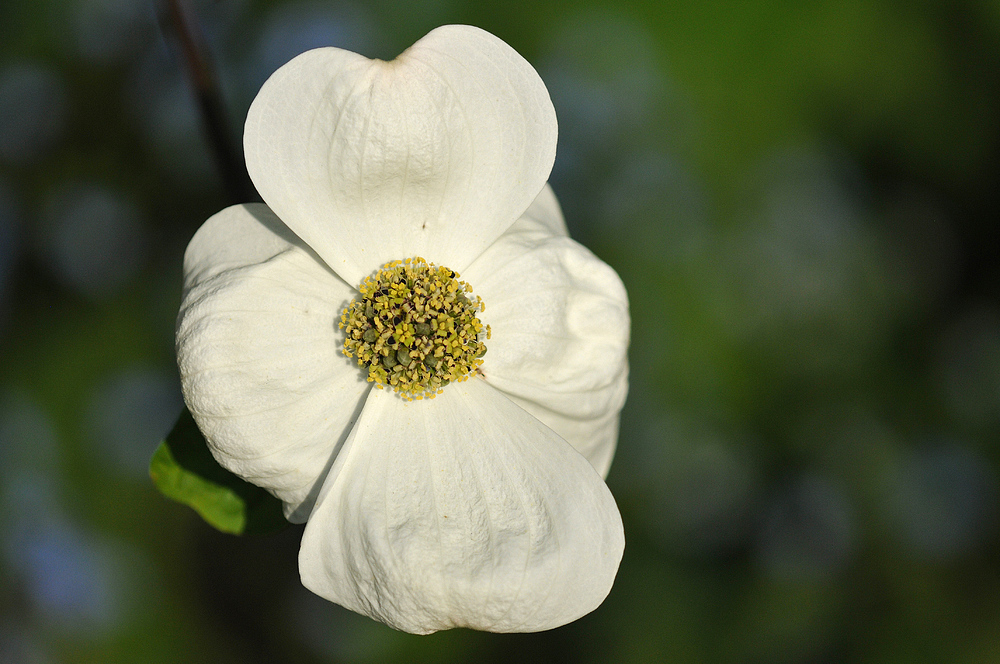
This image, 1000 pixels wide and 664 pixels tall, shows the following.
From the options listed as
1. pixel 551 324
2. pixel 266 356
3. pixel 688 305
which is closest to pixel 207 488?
pixel 266 356

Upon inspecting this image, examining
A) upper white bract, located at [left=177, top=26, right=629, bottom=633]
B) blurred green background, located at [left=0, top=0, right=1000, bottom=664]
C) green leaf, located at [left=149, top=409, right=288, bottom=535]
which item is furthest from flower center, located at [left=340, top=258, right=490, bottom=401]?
blurred green background, located at [left=0, top=0, right=1000, bottom=664]

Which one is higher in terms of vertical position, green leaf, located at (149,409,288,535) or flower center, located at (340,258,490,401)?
flower center, located at (340,258,490,401)

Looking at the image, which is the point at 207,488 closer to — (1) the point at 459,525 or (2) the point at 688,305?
(1) the point at 459,525

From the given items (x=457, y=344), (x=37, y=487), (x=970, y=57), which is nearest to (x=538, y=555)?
(x=457, y=344)

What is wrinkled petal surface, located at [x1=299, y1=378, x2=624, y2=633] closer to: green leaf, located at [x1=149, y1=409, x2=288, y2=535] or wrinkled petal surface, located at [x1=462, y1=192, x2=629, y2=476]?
wrinkled petal surface, located at [x1=462, y1=192, x2=629, y2=476]

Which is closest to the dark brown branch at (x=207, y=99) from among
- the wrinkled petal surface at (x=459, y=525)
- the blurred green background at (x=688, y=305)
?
the wrinkled petal surface at (x=459, y=525)

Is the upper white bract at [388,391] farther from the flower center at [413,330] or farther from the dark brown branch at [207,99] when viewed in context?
the dark brown branch at [207,99]
